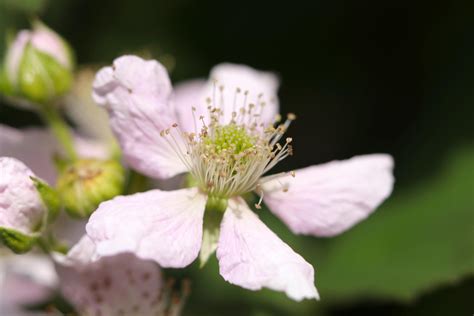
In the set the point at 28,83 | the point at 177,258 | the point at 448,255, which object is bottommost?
the point at 448,255

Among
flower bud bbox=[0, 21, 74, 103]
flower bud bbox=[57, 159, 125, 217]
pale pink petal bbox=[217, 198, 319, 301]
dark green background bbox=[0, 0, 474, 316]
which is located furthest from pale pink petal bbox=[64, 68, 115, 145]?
pale pink petal bbox=[217, 198, 319, 301]

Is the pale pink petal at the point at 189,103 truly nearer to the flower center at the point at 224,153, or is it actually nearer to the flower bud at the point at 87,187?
the flower center at the point at 224,153

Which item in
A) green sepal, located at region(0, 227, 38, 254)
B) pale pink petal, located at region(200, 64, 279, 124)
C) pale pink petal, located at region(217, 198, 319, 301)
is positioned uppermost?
pale pink petal, located at region(200, 64, 279, 124)

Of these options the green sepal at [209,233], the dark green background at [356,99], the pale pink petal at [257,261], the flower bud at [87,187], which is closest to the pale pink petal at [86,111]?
the dark green background at [356,99]

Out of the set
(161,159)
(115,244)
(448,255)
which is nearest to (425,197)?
(448,255)

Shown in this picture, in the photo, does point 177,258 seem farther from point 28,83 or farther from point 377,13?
point 377,13

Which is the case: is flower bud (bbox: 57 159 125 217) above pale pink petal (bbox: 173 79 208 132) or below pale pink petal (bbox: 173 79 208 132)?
below

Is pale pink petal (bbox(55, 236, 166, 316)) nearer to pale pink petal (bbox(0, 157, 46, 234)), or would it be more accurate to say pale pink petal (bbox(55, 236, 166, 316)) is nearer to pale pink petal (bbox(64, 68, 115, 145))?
pale pink petal (bbox(0, 157, 46, 234))
